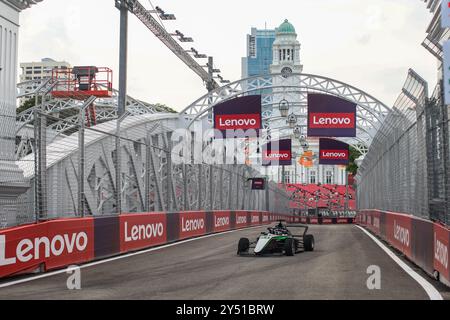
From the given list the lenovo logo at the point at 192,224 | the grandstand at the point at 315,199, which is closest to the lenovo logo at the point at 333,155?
the lenovo logo at the point at 192,224

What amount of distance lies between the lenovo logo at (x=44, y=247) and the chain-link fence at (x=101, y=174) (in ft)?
1.27

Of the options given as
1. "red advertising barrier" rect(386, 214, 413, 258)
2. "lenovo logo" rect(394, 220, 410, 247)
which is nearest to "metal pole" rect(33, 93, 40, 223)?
"red advertising barrier" rect(386, 214, 413, 258)

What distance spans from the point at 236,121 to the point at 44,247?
20812 millimetres

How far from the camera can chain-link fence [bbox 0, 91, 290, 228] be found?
37.7ft

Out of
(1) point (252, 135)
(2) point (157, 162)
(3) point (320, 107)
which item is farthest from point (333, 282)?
(1) point (252, 135)

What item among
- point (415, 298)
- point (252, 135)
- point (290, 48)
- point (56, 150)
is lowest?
point (415, 298)

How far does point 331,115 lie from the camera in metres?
32.7

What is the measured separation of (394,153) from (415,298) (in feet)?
34.4

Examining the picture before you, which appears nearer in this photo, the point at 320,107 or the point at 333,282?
the point at 333,282

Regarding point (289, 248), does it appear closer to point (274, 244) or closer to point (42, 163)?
point (274, 244)

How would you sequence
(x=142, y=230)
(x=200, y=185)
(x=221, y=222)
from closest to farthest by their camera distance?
(x=142, y=230)
(x=200, y=185)
(x=221, y=222)

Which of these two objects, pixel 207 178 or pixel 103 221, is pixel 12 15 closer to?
pixel 103 221

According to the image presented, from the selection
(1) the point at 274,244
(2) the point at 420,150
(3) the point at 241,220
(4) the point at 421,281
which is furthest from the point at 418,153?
(3) the point at 241,220
